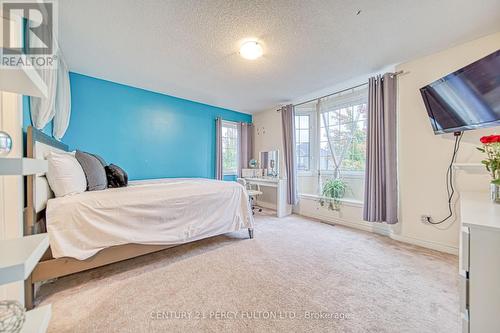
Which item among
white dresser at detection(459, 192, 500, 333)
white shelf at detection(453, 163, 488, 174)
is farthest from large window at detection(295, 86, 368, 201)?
white dresser at detection(459, 192, 500, 333)

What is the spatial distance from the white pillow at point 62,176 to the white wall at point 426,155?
367 centimetres

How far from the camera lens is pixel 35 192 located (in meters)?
1.40

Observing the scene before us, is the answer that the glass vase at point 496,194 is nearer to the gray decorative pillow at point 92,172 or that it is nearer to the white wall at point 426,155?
the white wall at point 426,155

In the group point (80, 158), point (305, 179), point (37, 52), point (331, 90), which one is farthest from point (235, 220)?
point (331, 90)

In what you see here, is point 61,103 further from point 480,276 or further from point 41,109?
point 480,276

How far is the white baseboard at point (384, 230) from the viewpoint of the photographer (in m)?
2.32

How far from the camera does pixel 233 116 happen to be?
4.89 m

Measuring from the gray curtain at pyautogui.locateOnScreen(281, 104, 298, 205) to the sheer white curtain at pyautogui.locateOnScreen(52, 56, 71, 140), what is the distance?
135 inches

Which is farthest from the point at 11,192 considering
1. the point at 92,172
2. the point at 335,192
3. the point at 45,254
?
the point at 335,192

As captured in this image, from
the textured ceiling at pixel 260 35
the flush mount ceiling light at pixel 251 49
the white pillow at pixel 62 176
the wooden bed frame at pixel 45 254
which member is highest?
the textured ceiling at pixel 260 35

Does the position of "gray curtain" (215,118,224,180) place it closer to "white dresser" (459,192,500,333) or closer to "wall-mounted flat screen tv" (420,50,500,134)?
"wall-mounted flat screen tv" (420,50,500,134)

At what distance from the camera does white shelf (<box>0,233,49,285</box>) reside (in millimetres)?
518

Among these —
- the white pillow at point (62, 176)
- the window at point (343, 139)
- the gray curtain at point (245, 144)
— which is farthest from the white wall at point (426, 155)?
the white pillow at point (62, 176)

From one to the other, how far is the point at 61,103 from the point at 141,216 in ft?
5.99
